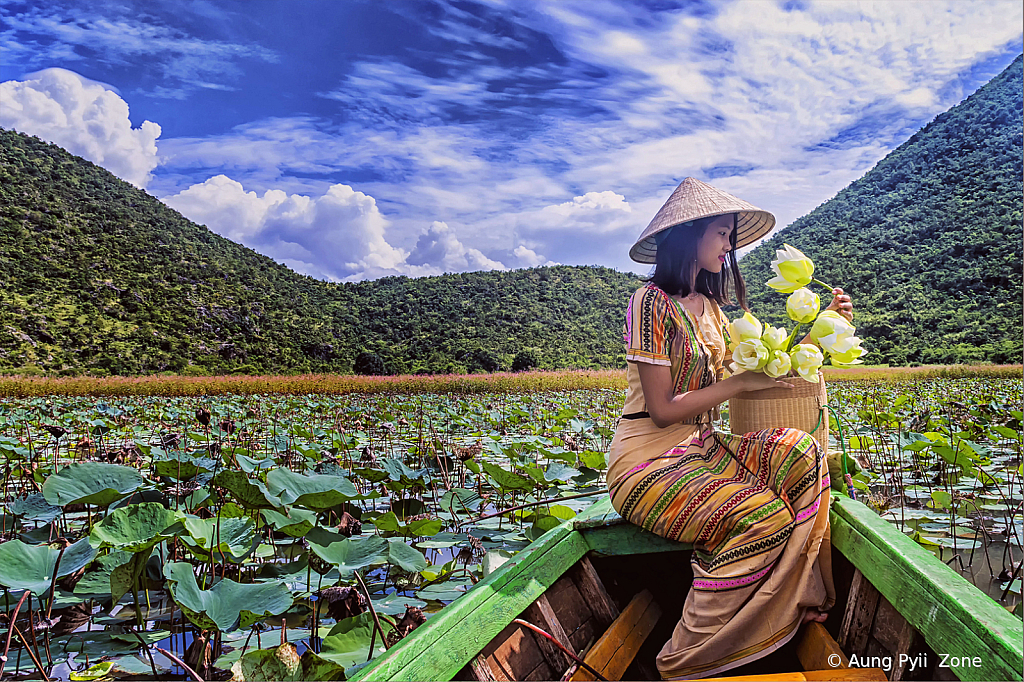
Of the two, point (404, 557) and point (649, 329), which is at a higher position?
point (649, 329)

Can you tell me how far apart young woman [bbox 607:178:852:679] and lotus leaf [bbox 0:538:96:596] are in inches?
42.2

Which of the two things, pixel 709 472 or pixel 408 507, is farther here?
pixel 408 507

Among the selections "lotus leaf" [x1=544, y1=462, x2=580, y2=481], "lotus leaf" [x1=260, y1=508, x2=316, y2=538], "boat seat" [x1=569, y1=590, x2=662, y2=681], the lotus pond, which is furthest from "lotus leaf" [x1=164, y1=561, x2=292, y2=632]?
"lotus leaf" [x1=544, y1=462, x2=580, y2=481]

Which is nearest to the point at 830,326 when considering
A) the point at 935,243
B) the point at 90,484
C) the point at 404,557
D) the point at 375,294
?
the point at 404,557

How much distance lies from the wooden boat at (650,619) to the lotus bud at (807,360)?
11.5 inches

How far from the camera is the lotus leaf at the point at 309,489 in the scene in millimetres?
1460

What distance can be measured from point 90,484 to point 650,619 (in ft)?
4.51

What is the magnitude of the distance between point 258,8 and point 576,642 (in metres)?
3.14

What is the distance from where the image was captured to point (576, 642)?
4.05 feet

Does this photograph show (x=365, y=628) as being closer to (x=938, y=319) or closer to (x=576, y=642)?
(x=576, y=642)

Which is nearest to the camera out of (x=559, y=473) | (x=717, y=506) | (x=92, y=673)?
(x=92, y=673)

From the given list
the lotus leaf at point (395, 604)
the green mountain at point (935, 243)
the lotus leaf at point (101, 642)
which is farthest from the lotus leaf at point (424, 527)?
the green mountain at point (935, 243)

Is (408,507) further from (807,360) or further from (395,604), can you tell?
(807,360)

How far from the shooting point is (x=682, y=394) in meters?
1.32
